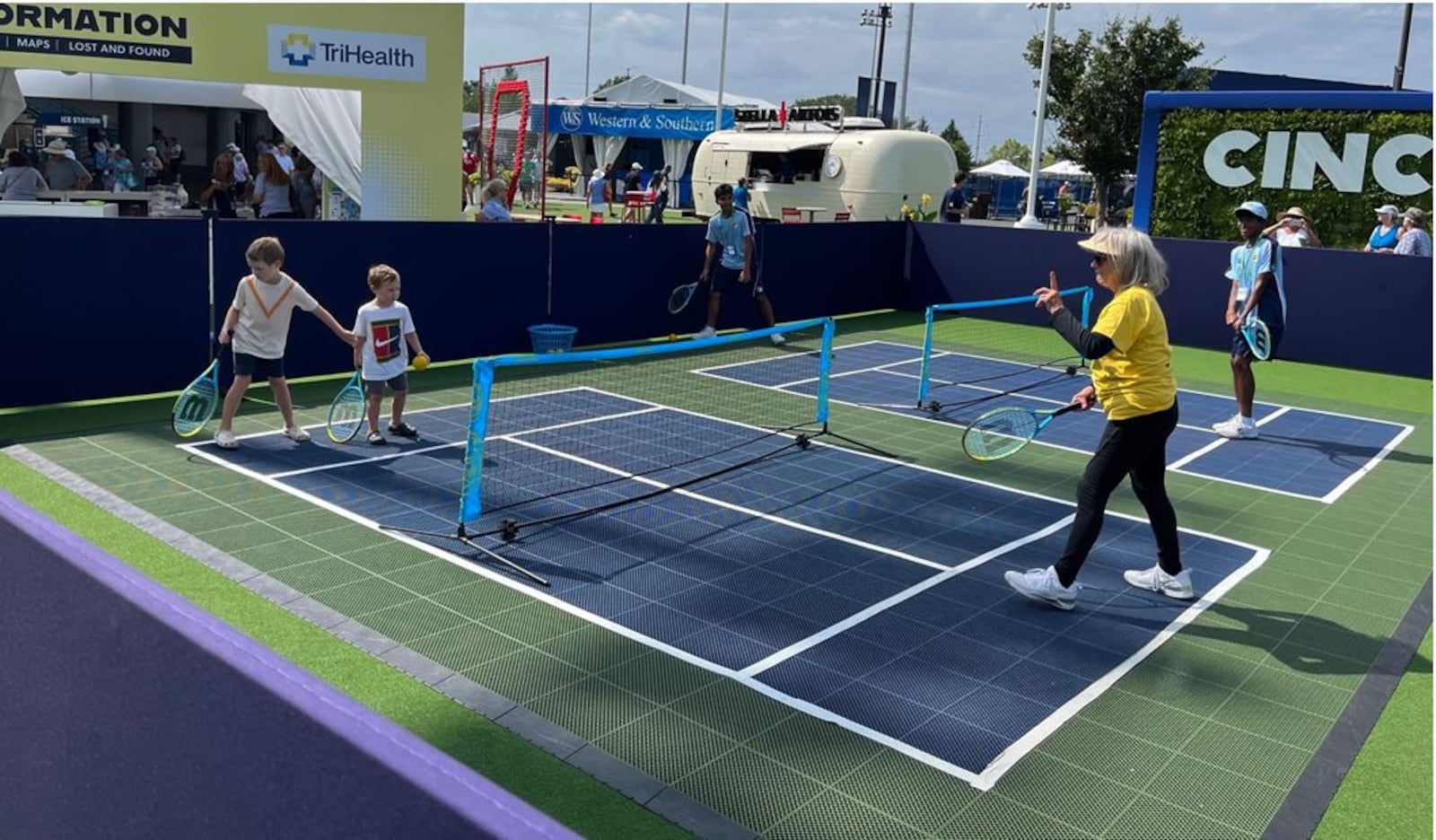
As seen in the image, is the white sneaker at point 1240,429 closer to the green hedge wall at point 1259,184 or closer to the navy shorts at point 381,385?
the navy shorts at point 381,385

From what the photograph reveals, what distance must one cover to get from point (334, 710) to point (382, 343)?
8.29 m

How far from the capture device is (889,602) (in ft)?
23.8

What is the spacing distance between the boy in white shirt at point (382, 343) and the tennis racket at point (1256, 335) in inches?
310

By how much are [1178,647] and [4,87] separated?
609 inches

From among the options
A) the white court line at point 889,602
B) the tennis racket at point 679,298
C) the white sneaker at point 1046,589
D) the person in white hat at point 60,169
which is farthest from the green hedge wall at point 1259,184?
the person in white hat at point 60,169

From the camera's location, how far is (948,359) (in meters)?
16.7

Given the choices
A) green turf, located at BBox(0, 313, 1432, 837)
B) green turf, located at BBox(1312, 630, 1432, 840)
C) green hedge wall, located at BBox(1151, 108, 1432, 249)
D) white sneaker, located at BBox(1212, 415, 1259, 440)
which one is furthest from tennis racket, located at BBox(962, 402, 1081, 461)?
green hedge wall, located at BBox(1151, 108, 1432, 249)

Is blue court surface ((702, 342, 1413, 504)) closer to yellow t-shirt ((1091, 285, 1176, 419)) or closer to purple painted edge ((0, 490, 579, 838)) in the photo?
yellow t-shirt ((1091, 285, 1176, 419))

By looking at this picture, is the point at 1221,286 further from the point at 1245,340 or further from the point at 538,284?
the point at 538,284

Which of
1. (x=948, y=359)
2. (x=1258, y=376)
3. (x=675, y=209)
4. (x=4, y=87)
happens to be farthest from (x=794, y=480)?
(x=675, y=209)

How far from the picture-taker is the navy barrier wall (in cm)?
1742

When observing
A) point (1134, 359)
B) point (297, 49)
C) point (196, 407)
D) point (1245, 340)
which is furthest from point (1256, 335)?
point (297, 49)

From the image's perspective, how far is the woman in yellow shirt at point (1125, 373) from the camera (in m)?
6.66

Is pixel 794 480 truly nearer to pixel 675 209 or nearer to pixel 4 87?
pixel 4 87
